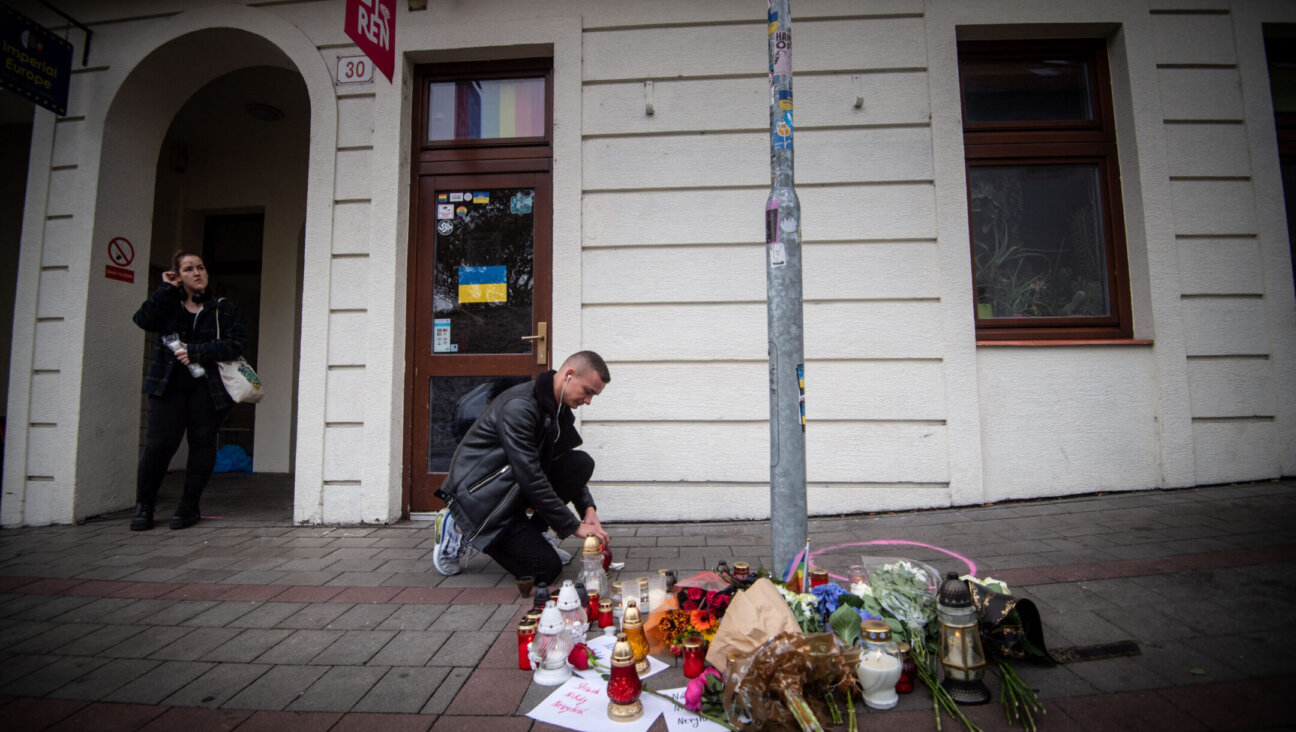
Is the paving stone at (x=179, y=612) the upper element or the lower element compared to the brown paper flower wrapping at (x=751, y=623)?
lower

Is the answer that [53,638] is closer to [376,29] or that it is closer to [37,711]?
[37,711]

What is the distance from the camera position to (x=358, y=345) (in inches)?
175

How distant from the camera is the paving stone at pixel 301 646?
2.30 metres

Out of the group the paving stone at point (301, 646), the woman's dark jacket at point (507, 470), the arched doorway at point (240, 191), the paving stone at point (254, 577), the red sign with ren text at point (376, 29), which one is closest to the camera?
the paving stone at point (301, 646)

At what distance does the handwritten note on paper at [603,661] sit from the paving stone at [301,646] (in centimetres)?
109

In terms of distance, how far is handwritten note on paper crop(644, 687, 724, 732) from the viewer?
1765 mm

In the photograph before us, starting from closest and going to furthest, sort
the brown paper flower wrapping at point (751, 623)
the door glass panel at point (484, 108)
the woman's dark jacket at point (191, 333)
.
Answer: the brown paper flower wrapping at point (751, 623) < the woman's dark jacket at point (191, 333) < the door glass panel at point (484, 108)

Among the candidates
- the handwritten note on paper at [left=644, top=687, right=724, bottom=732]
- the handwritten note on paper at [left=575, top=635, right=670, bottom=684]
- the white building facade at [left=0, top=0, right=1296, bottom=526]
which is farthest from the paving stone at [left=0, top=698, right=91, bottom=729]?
the white building facade at [left=0, top=0, right=1296, bottom=526]

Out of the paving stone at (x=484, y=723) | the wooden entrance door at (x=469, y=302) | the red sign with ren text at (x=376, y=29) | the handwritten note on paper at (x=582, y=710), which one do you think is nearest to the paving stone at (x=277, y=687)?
the paving stone at (x=484, y=723)

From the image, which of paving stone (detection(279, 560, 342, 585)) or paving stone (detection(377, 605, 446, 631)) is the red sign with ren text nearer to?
paving stone (detection(279, 560, 342, 585))

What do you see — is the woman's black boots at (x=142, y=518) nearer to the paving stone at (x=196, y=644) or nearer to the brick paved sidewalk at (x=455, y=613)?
the brick paved sidewalk at (x=455, y=613)

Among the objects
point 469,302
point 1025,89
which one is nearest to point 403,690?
point 469,302

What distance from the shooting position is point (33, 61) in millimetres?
4527

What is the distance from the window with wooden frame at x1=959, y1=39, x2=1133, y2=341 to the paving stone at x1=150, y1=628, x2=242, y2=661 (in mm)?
5053
